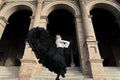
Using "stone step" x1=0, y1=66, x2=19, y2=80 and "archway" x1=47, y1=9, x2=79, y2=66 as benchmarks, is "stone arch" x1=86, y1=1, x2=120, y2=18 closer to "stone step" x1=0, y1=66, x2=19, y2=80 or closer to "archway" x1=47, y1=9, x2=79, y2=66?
"archway" x1=47, y1=9, x2=79, y2=66

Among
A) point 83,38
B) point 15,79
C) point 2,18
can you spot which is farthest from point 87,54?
point 2,18

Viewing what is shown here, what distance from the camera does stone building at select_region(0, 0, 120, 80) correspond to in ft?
35.8

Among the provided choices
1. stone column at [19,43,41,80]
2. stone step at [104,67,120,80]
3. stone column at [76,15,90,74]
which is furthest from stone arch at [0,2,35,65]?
stone step at [104,67,120,80]

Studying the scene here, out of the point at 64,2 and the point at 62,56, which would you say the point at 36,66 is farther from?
the point at 64,2

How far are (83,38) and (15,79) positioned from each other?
575 centimetres

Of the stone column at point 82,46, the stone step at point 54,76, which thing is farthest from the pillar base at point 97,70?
the stone column at point 82,46

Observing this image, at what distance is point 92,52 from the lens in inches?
454

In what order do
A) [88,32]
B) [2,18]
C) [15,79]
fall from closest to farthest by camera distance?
1. [15,79]
2. [88,32]
3. [2,18]

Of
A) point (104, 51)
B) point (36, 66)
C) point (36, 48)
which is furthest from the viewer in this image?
point (104, 51)

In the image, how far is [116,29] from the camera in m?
18.6

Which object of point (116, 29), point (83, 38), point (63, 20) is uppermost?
point (63, 20)

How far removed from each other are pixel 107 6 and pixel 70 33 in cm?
598

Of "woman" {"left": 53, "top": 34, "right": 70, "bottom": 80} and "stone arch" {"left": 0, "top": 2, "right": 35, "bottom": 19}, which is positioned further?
"stone arch" {"left": 0, "top": 2, "right": 35, "bottom": 19}

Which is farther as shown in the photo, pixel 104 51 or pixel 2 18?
pixel 104 51
